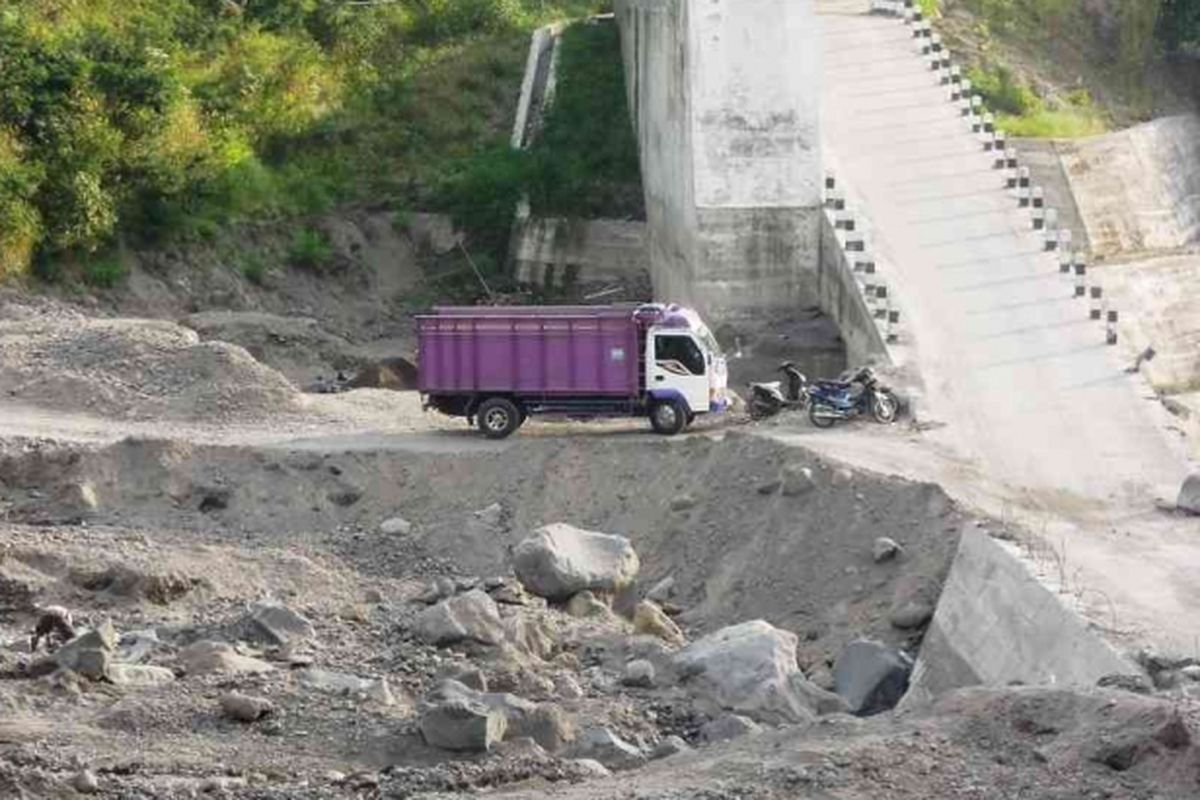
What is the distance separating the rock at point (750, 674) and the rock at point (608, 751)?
2.21 metres

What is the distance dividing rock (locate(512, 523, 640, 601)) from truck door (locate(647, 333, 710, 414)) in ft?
15.8

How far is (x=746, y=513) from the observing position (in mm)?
33469

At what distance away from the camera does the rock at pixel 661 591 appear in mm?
32406

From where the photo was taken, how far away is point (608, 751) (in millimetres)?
23422

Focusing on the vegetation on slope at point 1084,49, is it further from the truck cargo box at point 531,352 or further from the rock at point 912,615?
the rock at point 912,615

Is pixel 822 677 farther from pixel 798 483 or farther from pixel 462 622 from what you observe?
pixel 798 483

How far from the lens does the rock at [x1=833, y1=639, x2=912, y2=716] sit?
27.3 meters

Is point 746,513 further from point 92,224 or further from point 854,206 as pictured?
point 92,224

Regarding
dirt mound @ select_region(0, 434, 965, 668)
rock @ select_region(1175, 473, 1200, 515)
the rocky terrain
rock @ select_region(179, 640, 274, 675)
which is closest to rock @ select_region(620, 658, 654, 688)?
the rocky terrain

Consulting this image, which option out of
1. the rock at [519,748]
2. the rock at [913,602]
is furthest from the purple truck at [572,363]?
the rock at [519,748]

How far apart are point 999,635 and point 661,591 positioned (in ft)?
19.2

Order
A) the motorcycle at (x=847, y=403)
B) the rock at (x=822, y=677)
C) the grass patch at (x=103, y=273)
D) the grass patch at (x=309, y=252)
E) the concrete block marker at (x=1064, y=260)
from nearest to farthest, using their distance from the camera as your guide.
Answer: the rock at (x=822, y=677), the motorcycle at (x=847, y=403), the concrete block marker at (x=1064, y=260), the grass patch at (x=103, y=273), the grass patch at (x=309, y=252)

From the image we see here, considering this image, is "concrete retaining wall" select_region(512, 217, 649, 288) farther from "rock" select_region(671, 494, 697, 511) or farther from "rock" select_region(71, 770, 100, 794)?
"rock" select_region(71, 770, 100, 794)

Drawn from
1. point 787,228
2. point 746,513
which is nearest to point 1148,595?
point 746,513
